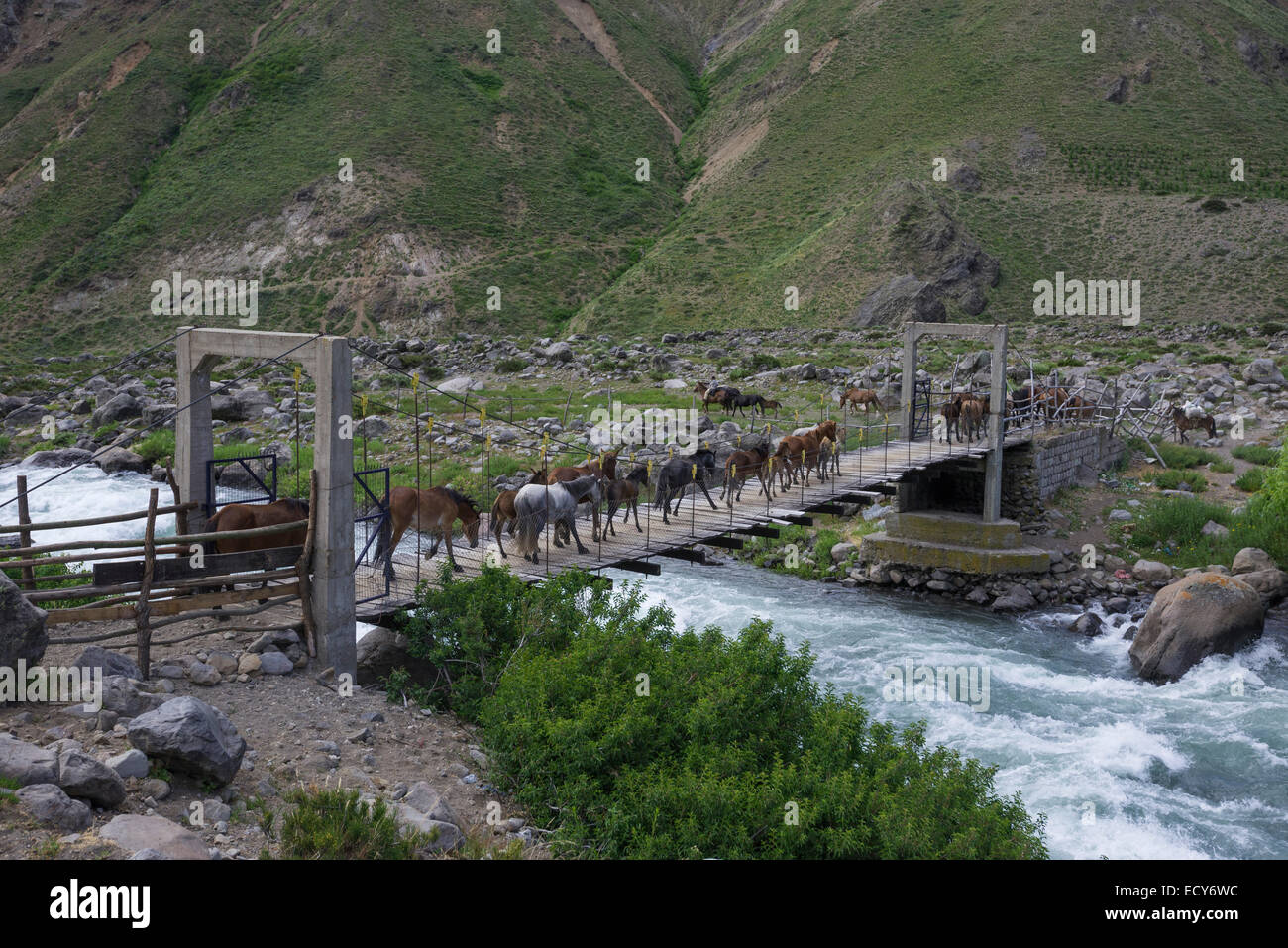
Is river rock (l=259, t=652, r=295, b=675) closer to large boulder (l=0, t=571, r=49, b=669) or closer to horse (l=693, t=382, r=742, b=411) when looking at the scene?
large boulder (l=0, t=571, r=49, b=669)

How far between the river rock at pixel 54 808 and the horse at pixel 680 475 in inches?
440

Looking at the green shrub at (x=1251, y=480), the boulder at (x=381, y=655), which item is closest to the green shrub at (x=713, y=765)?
the boulder at (x=381, y=655)

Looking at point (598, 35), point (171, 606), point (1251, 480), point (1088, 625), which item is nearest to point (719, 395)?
point (1251, 480)

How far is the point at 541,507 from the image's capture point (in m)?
15.3

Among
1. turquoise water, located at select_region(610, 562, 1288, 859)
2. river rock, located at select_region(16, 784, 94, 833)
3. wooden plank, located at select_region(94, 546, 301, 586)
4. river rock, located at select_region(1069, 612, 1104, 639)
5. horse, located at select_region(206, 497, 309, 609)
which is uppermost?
horse, located at select_region(206, 497, 309, 609)

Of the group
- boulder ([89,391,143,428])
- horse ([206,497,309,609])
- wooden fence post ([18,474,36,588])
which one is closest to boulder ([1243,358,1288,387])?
horse ([206,497,309,609])

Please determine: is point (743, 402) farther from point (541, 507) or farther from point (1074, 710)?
point (541, 507)

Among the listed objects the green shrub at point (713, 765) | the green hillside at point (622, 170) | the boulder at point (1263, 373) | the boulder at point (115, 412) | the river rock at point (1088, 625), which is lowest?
the river rock at point (1088, 625)

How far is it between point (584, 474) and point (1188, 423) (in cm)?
2174

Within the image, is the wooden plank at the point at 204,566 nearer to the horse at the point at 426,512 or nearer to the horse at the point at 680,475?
the horse at the point at 426,512

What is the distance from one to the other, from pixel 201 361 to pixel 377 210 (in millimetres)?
60315

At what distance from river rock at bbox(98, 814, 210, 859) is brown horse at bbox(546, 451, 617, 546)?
8593 millimetres

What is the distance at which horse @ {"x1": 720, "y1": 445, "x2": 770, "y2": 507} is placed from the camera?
65.7ft

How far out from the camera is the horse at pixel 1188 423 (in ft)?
98.6
